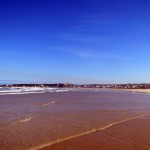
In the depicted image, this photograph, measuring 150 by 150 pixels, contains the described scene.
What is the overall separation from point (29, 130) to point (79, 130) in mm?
1125

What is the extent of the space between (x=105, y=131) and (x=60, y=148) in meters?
1.73

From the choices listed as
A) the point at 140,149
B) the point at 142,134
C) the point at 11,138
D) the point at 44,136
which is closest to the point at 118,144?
the point at 140,149

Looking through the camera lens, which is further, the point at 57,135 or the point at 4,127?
the point at 4,127

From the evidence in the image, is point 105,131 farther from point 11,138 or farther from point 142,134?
point 11,138

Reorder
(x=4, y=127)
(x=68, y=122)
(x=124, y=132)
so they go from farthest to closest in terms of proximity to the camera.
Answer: (x=68, y=122)
(x=4, y=127)
(x=124, y=132)

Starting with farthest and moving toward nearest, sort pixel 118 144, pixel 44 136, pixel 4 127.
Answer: pixel 4 127, pixel 44 136, pixel 118 144

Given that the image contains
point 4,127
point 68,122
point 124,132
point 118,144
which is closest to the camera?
point 118,144

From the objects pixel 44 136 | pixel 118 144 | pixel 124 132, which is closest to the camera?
pixel 118 144

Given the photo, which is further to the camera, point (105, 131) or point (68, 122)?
point (68, 122)

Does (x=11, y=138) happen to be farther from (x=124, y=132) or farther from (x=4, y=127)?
(x=124, y=132)

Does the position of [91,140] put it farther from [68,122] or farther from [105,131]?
[68,122]

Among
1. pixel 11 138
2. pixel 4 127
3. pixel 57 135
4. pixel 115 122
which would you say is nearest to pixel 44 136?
pixel 57 135

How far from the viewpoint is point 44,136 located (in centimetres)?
539

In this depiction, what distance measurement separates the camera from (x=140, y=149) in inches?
180
